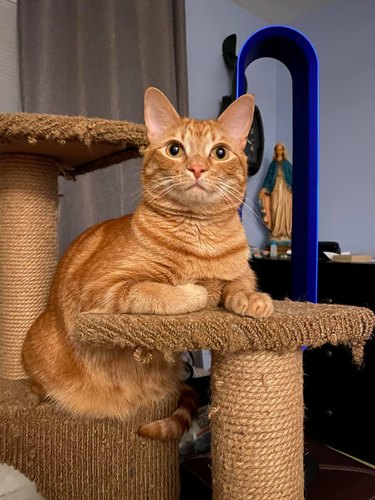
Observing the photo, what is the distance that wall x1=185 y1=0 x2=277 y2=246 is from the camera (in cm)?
259

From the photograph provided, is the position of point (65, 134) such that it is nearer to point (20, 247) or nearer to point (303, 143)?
point (20, 247)

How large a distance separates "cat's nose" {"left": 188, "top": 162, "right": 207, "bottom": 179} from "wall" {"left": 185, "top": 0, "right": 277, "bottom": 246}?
152 centimetres

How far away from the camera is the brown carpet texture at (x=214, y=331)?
69cm

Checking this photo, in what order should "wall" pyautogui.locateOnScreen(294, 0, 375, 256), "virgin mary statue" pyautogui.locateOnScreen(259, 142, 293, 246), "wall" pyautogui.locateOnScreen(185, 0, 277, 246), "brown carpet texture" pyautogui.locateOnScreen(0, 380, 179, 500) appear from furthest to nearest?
"virgin mary statue" pyautogui.locateOnScreen(259, 142, 293, 246) → "wall" pyautogui.locateOnScreen(185, 0, 277, 246) → "wall" pyautogui.locateOnScreen(294, 0, 375, 256) → "brown carpet texture" pyautogui.locateOnScreen(0, 380, 179, 500)

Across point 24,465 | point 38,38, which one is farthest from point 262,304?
point 38,38

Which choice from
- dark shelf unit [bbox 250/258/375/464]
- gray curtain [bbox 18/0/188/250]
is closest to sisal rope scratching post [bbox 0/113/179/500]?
gray curtain [bbox 18/0/188/250]

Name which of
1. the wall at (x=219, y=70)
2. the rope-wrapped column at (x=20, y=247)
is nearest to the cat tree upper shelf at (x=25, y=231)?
the rope-wrapped column at (x=20, y=247)

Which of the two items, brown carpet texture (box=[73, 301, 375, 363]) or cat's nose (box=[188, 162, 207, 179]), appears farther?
cat's nose (box=[188, 162, 207, 179])

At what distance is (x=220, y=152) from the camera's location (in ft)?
3.36

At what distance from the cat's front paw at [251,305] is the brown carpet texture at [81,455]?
453mm

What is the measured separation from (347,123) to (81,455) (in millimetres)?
2376

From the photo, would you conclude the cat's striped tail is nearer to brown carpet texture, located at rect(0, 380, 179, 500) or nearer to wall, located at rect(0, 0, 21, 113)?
brown carpet texture, located at rect(0, 380, 179, 500)

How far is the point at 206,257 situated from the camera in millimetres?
971

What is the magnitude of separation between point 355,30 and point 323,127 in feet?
1.96
